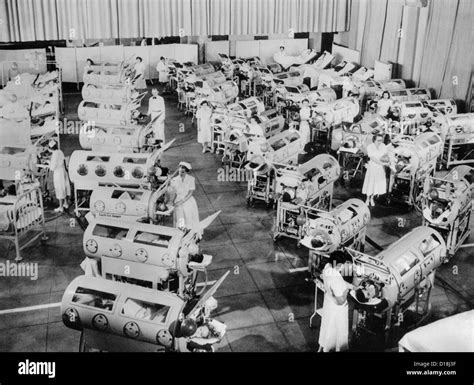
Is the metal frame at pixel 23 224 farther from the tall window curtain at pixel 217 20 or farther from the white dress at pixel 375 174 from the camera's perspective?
the tall window curtain at pixel 217 20

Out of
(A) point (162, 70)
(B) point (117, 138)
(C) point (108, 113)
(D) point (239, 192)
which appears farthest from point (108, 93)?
(D) point (239, 192)

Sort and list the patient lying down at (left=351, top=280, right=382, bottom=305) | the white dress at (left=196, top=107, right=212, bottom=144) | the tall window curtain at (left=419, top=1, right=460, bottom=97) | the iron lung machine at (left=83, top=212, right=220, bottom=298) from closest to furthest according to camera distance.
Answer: the patient lying down at (left=351, top=280, right=382, bottom=305), the iron lung machine at (left=83, top=212, right=220, bottom=298), the white dress at (left=196, top=107, right=212, bottom=144), the tall window curtain at (left=419, top=1, right=460, bottom=97)

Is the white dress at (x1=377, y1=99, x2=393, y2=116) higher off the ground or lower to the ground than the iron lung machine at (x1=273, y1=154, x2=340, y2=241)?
higher

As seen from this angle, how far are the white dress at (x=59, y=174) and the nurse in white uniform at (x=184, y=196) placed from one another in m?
2.44

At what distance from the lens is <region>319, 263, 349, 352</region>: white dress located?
687cm

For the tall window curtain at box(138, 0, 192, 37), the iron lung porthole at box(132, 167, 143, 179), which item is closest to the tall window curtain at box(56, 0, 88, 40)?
the tall window curtain at box(138, 0, 192, 37)

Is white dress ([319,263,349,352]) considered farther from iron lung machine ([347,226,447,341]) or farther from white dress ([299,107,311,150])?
white dress ([299,107,311,150])

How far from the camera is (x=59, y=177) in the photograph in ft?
35.3

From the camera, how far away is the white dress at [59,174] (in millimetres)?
10664

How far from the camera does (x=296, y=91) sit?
52.3ft

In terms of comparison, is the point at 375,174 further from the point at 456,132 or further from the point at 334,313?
the point at 334,313

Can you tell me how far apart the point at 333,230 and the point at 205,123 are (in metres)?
6.25

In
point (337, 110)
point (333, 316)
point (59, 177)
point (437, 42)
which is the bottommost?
point (333, 316)

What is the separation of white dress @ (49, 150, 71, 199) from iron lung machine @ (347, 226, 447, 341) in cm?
561
